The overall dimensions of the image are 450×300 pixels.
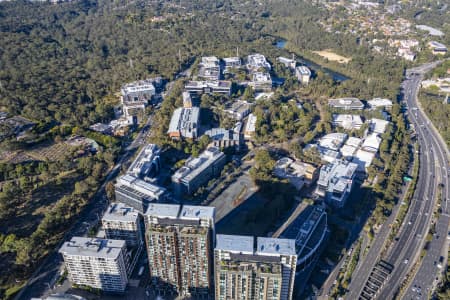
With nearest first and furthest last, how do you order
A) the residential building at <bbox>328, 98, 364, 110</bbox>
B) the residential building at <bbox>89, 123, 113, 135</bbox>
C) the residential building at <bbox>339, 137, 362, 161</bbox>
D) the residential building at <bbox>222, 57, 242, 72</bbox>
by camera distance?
1. the residential building at <bbox>339, 137, 362, 161</bbox>
2. the residential building at <bbox>89, 123, 113, 135</bbox>
3. the residential building at <bbox>328, 98, 364, 110</bbox>
4. the residential building at <bbox>222, 57, 242, 72</bbox>

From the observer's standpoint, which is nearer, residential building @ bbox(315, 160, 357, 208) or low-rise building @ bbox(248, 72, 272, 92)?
residential building @ bbox(315, 160, 357, 208)

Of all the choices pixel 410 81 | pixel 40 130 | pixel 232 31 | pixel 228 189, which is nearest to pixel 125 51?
pixel 232 31

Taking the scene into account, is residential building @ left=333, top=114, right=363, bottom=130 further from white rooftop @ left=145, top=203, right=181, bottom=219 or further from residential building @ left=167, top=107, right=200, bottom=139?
white rooftop @ left=145, top=203, right=181, bottom=219

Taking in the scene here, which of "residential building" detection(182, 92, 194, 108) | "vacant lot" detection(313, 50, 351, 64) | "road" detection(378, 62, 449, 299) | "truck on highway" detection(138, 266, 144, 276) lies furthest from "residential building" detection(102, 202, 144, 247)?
"vacant lot" detection(313, 50, 351, 64)

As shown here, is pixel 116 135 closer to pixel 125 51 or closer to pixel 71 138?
pixel 71 138

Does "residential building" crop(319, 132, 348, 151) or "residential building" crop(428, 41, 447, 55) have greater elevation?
"residential building" crop(428, 41, 447, 55)
